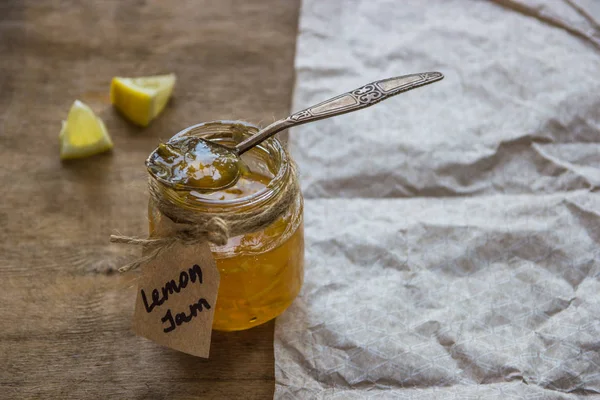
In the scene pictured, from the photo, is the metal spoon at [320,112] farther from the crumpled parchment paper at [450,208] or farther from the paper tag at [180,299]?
the crumpled parchment paper at [450,208]

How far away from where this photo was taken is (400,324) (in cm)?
90

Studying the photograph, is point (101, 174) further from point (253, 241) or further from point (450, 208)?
point (450, 208)

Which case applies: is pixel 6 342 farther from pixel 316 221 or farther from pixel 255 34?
pixel 255 34

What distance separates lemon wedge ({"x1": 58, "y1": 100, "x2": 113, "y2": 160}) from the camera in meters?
1.13

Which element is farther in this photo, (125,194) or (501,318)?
(125,194)

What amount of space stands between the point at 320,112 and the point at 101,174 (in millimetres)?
445

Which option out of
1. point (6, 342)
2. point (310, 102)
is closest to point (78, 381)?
point (6, 342)

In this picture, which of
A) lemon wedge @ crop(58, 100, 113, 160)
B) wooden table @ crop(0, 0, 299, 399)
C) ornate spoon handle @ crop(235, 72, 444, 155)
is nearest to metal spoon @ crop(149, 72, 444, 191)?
ornate spoon handle @ crop(235, 72, 444, 155)

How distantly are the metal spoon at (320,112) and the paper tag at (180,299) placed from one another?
0.29ft

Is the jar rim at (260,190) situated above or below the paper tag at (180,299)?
above

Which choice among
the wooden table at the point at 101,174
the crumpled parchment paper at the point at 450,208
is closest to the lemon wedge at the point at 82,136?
the wooden table at the point at 101,174

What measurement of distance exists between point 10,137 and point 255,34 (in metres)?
0.50

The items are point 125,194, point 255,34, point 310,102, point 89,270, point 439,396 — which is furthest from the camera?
point 255,34

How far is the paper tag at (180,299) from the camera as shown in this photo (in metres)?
0.78
